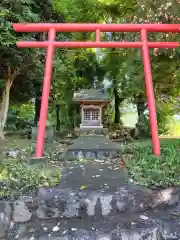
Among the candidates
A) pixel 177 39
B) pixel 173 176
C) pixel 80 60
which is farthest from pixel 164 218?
pixel 80 60

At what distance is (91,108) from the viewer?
514 inches

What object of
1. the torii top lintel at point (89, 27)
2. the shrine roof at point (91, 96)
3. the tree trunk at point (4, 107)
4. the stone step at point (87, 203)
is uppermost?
the torii top lintel at point (89, 27)

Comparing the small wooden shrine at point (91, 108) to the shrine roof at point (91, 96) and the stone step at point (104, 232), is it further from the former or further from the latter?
the stone step at point (104, 232)

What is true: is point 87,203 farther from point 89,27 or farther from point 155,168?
point 89,27

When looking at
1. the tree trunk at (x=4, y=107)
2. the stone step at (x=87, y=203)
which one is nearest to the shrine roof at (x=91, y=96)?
the tree trunk at (x=4, y=107)

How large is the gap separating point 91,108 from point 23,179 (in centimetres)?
867

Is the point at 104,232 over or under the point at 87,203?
under

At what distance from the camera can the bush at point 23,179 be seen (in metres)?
4.39

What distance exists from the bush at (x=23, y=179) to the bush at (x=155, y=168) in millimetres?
1576

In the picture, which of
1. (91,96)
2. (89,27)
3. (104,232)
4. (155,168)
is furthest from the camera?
(91,96)

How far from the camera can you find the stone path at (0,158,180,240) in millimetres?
3730

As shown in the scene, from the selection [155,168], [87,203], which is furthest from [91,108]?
[87,203]

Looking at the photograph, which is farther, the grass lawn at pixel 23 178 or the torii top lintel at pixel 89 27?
the torii top lintel at pixel 89 27

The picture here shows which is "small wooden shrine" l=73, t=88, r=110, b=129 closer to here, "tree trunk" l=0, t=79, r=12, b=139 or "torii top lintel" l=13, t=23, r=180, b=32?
"tree trunk" l=0, t=79, r=12, b=139
